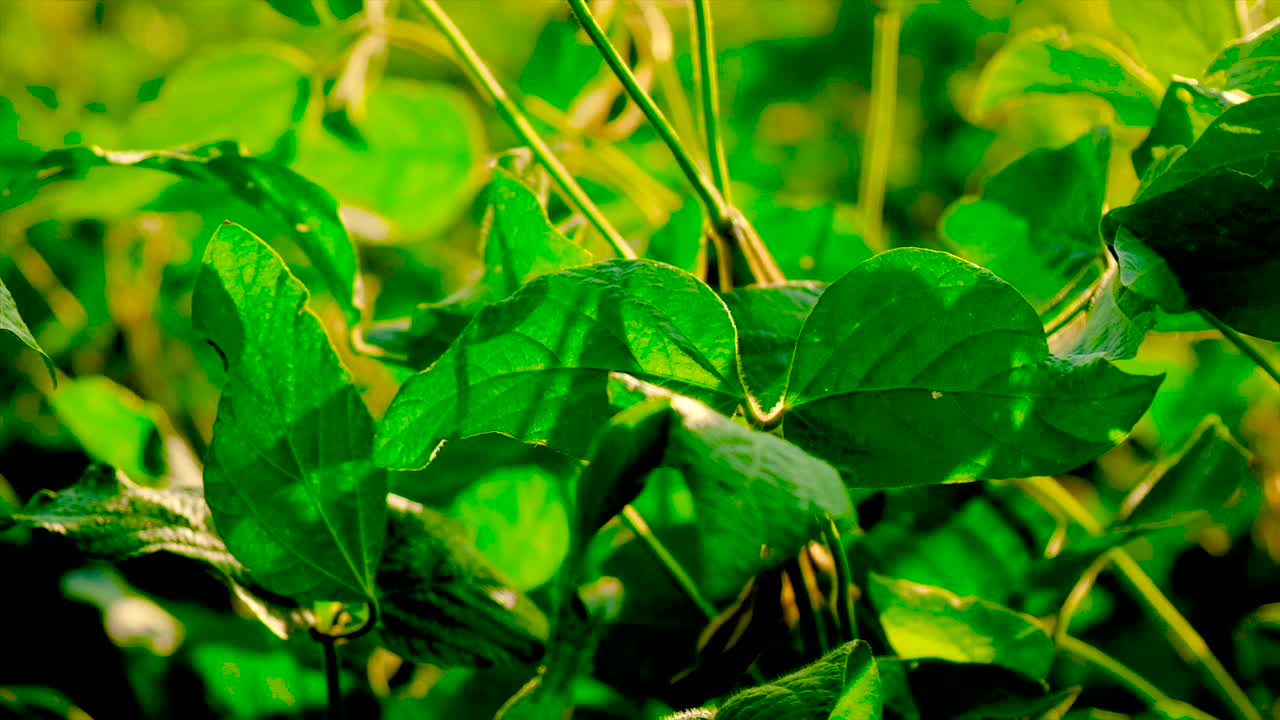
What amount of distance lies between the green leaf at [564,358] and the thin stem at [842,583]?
0.22ft

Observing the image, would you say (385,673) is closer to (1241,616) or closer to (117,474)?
(117,474)

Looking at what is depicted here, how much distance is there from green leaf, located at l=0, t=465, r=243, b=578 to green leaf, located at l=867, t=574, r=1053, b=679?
0.86 ft

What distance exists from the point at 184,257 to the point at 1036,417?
0.63m

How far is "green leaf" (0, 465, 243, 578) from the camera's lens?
12.5 inches

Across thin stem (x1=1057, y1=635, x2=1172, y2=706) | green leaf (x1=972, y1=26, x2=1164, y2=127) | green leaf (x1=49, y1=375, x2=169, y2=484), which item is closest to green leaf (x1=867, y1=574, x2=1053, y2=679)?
thin stem (x1=1057, y1=635, x2=1172, y2=706)

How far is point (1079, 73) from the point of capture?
385 mm

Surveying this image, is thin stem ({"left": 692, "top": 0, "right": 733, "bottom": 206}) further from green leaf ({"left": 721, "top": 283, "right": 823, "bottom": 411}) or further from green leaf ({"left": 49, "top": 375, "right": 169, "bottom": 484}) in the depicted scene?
green leaf ({"left": 49, "top": 375, "right": 169, "bottom": 484})

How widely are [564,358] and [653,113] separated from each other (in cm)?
13

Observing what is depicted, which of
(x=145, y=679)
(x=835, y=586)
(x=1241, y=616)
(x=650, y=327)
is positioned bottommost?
(x=1241, y=616)

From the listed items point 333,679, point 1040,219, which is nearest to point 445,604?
point 333,679

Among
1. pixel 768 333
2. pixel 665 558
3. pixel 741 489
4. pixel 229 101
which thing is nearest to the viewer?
pixel 741 489

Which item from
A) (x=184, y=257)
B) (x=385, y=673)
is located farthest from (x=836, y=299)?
(x=184, y=257)

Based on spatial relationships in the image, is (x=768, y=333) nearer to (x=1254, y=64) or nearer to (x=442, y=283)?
(x=1254, y=64)

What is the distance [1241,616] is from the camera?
0.65 meters
